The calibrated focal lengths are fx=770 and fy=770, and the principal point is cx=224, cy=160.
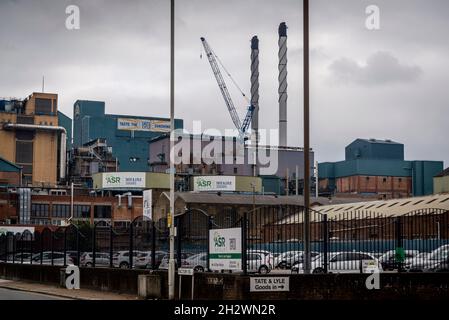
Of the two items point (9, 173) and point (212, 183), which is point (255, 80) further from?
point (9, 173)

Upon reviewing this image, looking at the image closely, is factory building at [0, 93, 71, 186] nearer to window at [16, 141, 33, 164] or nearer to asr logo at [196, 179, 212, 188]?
window at [16, 141, 33, 164]

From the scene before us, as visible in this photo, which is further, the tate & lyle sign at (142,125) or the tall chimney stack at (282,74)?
the tate & lyle sign at (142,125)

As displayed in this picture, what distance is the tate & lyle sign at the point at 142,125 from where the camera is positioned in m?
161

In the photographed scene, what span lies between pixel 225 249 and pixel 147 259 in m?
6.76

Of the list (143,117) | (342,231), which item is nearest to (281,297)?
(342,231)

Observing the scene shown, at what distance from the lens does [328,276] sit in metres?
25.6

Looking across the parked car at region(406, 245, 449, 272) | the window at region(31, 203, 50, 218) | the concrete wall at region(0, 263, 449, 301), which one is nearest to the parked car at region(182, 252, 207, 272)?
the concrete wall at region(0, 263, 449, 301)

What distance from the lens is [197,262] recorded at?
98.6ft

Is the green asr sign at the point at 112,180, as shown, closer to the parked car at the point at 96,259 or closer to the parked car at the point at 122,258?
the parked car at the point at 96,259

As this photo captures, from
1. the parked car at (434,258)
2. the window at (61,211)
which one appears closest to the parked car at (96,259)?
the parked car at (434,258)

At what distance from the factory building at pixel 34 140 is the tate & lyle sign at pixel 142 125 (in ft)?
65.9

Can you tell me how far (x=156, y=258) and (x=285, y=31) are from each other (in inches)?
4663

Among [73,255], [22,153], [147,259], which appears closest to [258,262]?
[147,259]
